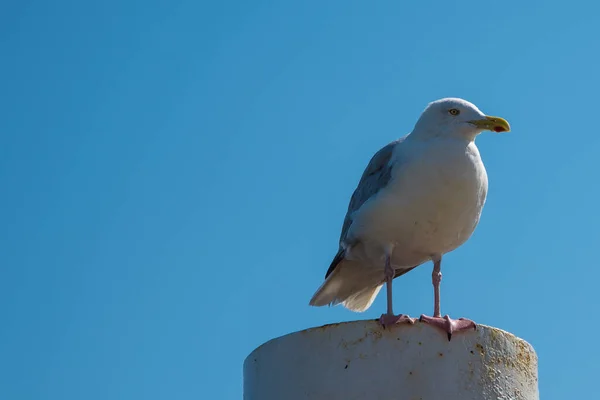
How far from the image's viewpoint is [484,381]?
5883 millimetres

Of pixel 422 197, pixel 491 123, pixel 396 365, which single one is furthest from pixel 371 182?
pixel 396 365

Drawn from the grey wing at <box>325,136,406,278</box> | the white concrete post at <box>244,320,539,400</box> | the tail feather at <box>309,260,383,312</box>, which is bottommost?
the white concrete post at <box>244,320,539,400</box>

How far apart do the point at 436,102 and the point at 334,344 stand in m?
3.50

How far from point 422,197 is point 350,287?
1.90 meters

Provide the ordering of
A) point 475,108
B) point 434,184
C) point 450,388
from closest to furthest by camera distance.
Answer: point 450,388, point 434,184, point 475,108

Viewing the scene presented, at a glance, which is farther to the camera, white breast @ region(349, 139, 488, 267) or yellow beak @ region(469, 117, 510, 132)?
yellow beak @ region(469, 117, 510, 132)

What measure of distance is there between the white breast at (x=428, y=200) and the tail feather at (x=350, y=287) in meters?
0.78

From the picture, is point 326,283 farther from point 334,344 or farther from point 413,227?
point 334,344

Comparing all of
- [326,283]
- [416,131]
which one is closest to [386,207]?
[416,131]

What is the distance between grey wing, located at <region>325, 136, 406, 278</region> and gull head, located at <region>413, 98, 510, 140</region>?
1.25ft

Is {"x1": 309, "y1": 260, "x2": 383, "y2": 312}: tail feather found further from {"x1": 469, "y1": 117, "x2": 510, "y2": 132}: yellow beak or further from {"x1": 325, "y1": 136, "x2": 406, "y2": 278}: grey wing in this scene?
{"x1": 469, "y1": 117, "x2": 510, "y2": 132}: yellow beak

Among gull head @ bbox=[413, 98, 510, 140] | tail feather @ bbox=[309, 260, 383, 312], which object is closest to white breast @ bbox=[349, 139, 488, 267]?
gull head @ bbox=[413, 98, 510, 140]

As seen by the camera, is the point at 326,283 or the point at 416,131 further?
the point at 326,283

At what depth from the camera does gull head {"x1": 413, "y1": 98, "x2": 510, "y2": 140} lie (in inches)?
334
